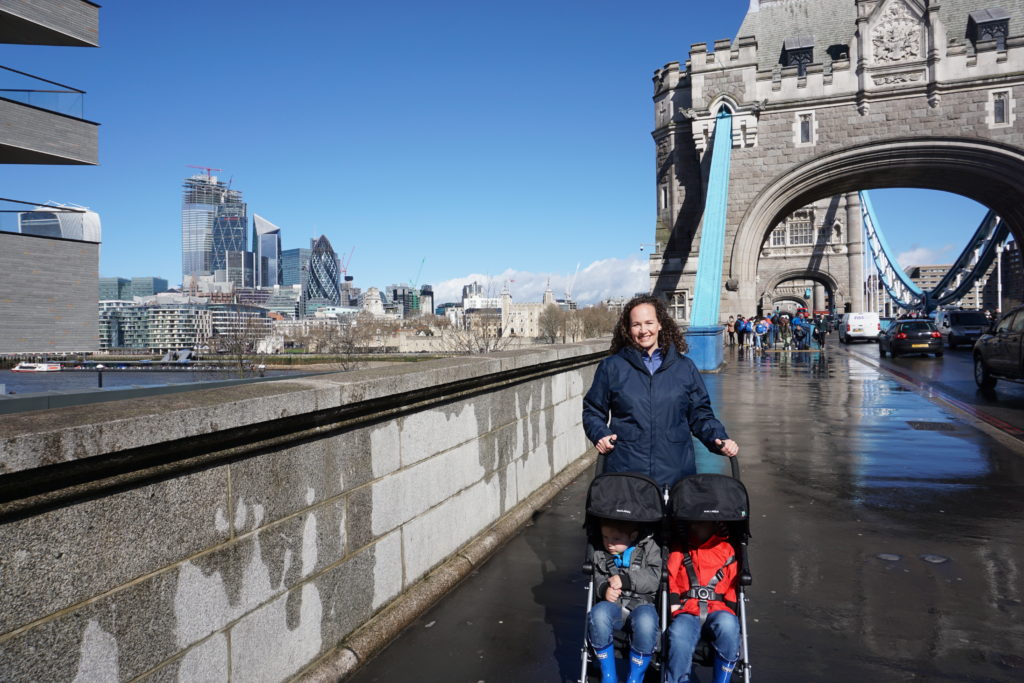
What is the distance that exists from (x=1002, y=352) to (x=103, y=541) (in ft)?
46.3

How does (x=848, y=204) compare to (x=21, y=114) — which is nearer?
(x=21, y=114)

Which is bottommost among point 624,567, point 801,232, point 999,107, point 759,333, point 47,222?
point 624,567

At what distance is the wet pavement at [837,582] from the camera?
3254mm

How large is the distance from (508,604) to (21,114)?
13.7m

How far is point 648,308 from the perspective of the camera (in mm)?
3408

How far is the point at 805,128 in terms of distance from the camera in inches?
1130

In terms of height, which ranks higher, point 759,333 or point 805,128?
point 805,128

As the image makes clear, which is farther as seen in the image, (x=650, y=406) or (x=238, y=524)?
(x=650, y=406)

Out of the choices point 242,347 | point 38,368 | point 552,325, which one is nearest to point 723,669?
point 38,368

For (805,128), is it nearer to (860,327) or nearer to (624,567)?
(860,327)

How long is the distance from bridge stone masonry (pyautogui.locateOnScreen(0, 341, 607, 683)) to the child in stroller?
1.06 m

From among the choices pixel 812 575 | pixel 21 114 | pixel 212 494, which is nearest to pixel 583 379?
pixel 812 575

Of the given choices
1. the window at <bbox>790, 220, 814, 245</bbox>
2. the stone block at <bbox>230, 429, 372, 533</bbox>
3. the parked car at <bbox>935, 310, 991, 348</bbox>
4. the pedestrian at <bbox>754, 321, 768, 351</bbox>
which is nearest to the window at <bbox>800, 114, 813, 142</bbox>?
the pedestrian at <bbox>754, 321, 768, 351</bbox>

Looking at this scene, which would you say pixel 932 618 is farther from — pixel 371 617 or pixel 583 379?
pixel 583 379
